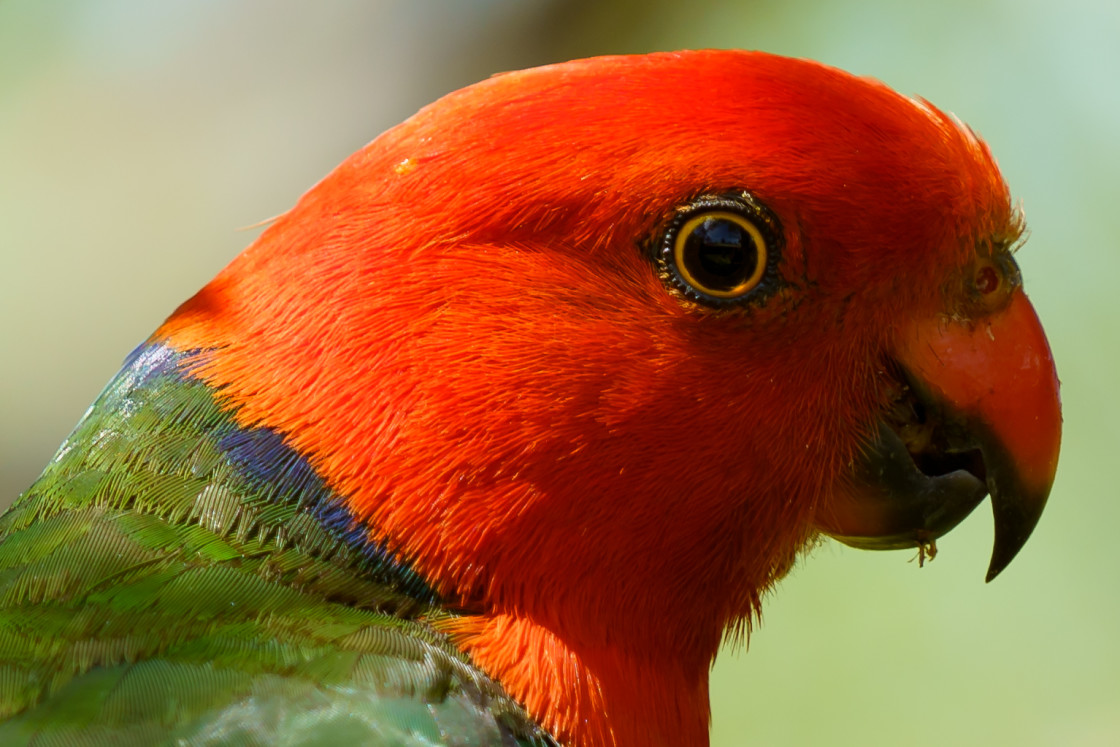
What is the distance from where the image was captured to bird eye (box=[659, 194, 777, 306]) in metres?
1.73

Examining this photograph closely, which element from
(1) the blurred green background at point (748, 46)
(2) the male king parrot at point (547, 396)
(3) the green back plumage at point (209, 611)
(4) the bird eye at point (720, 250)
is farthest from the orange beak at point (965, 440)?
(1) the blurred green background at point (748, 46)

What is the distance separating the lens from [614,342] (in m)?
1.75

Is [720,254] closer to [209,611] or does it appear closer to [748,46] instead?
[209,611]

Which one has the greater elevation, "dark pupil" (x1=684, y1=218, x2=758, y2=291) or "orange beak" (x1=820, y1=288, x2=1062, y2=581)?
"dark pupil" (x1=684, y1=218, x2=758, y2=291)

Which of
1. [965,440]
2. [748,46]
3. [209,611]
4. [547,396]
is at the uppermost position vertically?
[748,46]

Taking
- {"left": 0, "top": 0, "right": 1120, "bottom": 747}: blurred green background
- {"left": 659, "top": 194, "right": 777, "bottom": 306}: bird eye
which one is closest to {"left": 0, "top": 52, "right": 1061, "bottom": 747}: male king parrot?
{"left": 659, "top": 194, "right": 777, "bottom": 306}: bird eye

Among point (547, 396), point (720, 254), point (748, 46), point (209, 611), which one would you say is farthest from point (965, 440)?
point (748, 46)

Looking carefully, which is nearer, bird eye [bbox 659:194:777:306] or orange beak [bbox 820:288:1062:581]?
bird eye [bbox 659:194:777:306]

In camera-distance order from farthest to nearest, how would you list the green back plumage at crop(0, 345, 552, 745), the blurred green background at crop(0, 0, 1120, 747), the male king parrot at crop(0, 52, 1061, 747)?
1. the blurred green background at crop(0, 0, 1120, 747)
2. the male king parrot at crop(0, 52, 1061, 747)
3. the green back plumage at crop(0, 345, 552, 745)

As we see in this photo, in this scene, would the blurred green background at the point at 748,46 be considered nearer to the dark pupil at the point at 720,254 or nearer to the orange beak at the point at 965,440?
the orange beak at the point at 965,440

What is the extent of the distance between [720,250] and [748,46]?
4.70 meters

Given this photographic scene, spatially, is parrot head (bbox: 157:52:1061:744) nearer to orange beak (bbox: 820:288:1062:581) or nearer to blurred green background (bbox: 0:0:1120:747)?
orange beak (bbox: 820:288:1062:581)

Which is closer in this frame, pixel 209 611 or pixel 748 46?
pixel 209 611

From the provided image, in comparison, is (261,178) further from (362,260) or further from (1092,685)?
(1092,685)
